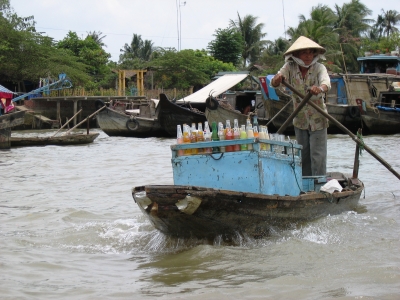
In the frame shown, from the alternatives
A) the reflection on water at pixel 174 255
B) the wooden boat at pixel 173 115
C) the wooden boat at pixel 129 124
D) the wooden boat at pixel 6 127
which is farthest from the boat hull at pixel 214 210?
the wooden boat at pixel 129 124

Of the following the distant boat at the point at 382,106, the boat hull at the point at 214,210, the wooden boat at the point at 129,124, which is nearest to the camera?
the boat hull at the point at 214,210

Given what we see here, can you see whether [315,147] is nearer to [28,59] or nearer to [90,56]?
[28,59]

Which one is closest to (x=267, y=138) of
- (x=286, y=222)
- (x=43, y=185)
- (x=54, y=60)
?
(x=286, y=222)

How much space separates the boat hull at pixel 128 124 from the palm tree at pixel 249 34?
20.4 meters

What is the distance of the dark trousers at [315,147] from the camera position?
6.71m

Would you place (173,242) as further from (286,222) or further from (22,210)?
(22,210)

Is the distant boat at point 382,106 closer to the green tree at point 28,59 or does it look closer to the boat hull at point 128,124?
the boat hull at point 128,124

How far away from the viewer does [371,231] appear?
6.05m

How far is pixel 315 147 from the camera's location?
22.2 ft

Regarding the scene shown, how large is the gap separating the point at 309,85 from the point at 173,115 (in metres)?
15.0

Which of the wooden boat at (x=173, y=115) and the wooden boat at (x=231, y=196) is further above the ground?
the wooden boat at (x=173, y=115)

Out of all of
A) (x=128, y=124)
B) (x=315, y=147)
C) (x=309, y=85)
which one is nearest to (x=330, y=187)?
(x=315, y=147)

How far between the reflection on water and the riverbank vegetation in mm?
23586

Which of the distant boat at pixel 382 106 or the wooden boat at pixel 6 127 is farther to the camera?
the distant boat at pixel 382 106
